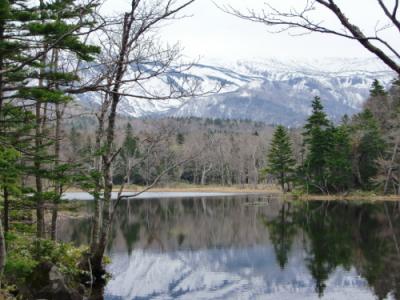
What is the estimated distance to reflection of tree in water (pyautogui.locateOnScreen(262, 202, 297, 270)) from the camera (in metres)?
24.2

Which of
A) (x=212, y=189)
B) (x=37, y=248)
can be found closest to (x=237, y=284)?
(x=37, y=248)

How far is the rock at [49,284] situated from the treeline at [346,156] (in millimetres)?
48973

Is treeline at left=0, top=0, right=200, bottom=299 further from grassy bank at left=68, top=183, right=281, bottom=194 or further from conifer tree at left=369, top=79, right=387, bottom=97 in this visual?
grassy bank at left=68, top=183, right=281, bottom=194

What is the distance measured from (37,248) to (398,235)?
2163cm

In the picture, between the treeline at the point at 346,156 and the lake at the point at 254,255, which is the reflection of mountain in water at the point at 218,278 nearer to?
the lake at the point at 254,255

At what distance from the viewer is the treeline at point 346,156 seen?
59.0 m

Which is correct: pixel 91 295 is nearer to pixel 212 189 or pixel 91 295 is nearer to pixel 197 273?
pixel 197 273

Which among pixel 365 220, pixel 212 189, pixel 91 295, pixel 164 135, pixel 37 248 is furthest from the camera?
pixel 212 189

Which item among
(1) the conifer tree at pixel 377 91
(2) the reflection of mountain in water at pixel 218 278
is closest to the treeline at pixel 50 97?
(2) the reflection of mountain in water at pixel 218 278

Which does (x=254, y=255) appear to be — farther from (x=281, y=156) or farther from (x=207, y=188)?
(x=207, y=188)

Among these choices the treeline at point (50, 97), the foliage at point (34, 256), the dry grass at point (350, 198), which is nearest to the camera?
the treeline at point (50, 97)

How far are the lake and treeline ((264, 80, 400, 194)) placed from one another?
1723 centimetres

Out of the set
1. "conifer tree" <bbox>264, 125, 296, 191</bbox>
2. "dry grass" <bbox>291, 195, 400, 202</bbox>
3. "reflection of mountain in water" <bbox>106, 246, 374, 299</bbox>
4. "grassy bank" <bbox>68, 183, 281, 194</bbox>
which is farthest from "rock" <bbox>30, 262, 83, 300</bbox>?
"grassy bank" <bbox>68, 183, 281, 194</bbox>

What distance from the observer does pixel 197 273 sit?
67.8 feet
